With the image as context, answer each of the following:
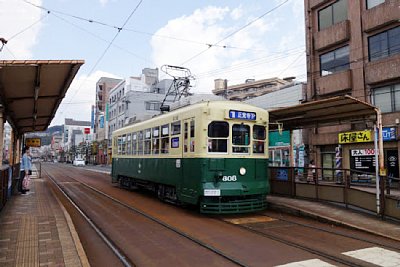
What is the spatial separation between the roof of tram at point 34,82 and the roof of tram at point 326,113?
6.13 metres

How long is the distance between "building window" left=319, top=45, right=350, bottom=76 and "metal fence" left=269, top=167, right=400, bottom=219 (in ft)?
35.0

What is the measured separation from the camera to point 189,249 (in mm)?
6543

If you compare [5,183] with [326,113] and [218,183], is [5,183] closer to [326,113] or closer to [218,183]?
[218,183]

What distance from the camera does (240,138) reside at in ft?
33.1

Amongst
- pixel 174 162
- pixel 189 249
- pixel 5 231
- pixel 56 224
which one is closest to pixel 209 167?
pixel 174 162

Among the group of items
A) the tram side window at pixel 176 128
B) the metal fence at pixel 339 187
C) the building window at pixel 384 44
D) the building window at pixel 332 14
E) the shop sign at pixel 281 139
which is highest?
the building window at pixel 332 14

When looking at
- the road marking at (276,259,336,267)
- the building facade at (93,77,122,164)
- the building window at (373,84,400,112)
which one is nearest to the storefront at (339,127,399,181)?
the building window at (373,84,400,112)

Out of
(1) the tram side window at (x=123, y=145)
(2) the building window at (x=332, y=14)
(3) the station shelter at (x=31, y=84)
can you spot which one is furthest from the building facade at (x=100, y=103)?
(3) the station shelter at (x=31, y=84)

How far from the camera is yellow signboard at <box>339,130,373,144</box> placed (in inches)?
767

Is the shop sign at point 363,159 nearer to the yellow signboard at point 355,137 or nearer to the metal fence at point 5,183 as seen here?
the yellow signboard at point 355,137

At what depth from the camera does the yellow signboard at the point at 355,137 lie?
19.5 meters

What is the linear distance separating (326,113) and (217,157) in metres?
3.74

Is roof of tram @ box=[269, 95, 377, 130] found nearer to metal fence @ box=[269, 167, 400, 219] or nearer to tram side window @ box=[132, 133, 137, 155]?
metal fence @ box=[269, 167, 400, 219]

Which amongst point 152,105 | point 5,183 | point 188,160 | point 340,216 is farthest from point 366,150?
point 152,105
